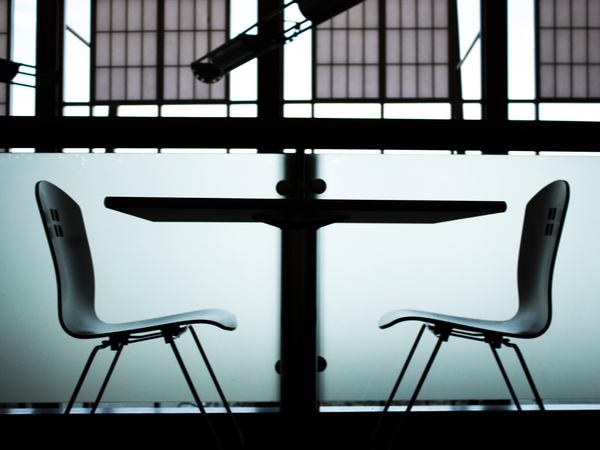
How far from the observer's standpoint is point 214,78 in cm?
598

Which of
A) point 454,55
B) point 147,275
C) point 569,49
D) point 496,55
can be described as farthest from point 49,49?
point 569,49

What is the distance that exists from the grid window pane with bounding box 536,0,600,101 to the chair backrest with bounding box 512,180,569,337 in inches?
Result: 240

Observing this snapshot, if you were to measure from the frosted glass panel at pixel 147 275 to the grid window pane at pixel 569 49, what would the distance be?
6351 millimetres

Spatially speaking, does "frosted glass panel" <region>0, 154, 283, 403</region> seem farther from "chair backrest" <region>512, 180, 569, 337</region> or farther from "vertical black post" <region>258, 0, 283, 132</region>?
"vertical black post" <region>258, 0, 283, 132</region>

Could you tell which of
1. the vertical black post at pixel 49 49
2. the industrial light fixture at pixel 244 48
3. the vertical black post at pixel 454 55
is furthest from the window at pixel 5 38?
the vertical black post at pixel 454 55

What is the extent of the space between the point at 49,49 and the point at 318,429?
734 centimetres

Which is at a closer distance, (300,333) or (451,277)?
(300,333)

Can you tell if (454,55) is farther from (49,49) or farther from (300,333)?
(300,333)

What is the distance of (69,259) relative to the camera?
117 centimetres

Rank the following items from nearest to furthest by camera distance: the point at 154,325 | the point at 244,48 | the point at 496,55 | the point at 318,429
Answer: the point at 154,325 → the point at 318,429 → the point at 244,48 → the point at 496,55

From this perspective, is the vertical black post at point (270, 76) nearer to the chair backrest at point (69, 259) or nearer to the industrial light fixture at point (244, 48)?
the industrial light fixture at point (244, 48)

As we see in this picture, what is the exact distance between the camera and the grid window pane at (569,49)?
6277 mm

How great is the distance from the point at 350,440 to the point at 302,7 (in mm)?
4471

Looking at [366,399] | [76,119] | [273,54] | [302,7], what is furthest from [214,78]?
[366,399]
